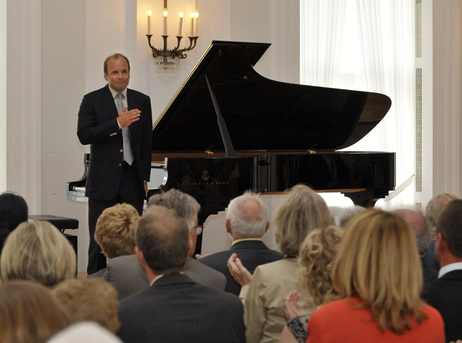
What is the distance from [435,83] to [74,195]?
4.69 m

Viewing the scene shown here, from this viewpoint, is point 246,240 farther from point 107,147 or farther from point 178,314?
point 107,147

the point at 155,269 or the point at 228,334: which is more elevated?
the point at 155,269

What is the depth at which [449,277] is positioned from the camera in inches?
90.8

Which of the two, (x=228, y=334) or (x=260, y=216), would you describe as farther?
(x=260, y=216)

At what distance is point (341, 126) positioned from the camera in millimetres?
6301

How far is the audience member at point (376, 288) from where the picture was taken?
1758mm

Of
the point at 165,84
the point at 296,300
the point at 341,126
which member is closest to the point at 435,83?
the point at 341,126

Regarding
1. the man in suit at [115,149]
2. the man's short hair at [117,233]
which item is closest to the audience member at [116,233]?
the man's short hair at [117,233]

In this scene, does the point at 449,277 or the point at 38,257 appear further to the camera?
the point at 449,277

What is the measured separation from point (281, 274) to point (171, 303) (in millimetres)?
549

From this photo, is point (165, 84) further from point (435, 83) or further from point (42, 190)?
point (435, 83)

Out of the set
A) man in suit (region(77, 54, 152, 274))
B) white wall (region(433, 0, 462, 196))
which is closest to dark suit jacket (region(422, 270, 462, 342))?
man in suit (region(77, 54, 152, 274))

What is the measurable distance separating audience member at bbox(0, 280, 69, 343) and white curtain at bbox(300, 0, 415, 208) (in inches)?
281

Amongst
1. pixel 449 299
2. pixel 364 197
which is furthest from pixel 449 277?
pixel 364 197
